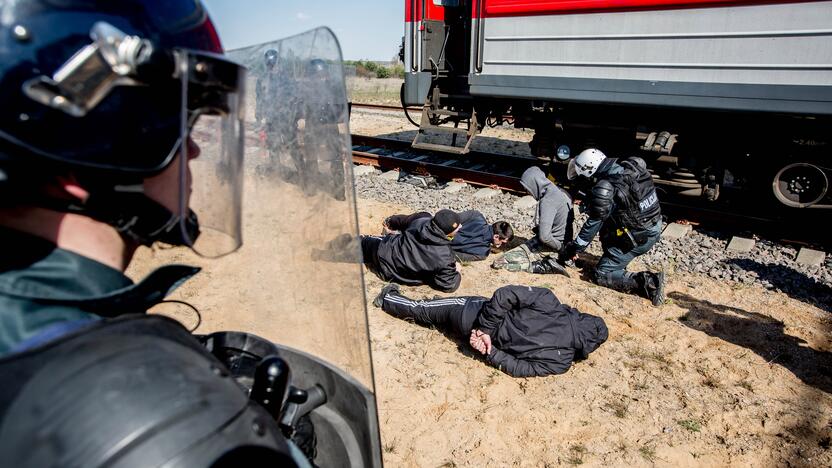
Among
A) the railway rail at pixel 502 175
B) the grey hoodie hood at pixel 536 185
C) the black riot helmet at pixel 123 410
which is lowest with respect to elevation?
the railway rail at pixel 502 175

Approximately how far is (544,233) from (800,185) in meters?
3.05

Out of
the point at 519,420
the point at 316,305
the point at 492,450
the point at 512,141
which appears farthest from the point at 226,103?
the point at 512,141

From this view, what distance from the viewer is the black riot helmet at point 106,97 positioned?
0.86m

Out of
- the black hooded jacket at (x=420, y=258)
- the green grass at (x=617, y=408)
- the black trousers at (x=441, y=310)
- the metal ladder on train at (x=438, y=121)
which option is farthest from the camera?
the metal ladder on train at (x=438, y=121)

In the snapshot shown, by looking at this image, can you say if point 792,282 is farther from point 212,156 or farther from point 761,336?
point 212,156

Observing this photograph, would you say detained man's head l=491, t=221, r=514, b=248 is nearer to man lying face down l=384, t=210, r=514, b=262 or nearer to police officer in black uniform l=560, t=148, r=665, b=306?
man lying face down l=384, t=210, r=514, b=262

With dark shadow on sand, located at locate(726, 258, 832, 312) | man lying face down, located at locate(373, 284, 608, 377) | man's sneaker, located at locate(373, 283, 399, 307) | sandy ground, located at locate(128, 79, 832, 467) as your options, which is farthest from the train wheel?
man's sneaker, located at locate(373, 283, 399, 307)

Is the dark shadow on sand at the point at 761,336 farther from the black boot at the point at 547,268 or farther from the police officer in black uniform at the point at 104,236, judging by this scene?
the police officer in black uniform at the point at 104,236

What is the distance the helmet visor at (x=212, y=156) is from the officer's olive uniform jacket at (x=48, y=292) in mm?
178

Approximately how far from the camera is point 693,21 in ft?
19.4

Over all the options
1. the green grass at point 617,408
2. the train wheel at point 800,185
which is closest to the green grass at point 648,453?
the green grass at point 617,408

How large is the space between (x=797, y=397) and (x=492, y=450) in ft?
6.97

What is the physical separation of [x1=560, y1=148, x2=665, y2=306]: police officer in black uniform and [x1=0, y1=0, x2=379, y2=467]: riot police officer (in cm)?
447

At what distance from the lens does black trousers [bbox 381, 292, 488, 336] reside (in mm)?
4148
